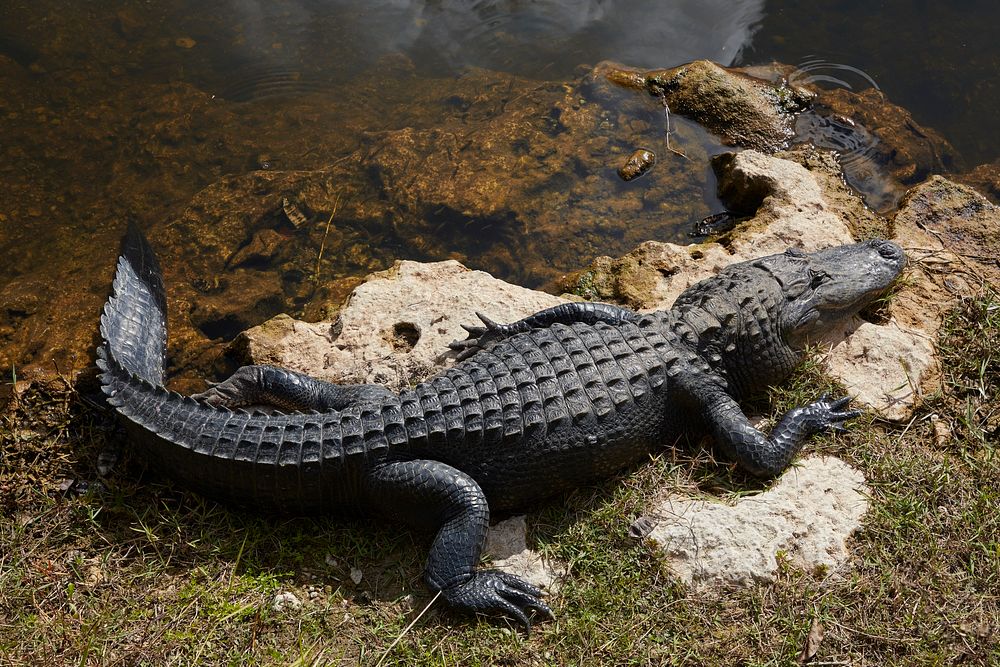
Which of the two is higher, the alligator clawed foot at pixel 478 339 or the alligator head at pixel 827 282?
the alligator head at pixel 827 282

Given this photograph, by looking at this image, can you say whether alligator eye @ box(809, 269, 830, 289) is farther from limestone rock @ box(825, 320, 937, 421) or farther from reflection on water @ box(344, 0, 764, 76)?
reflection on water @ box(344, 0, 764, 76)

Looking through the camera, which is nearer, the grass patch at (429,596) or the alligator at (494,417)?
the grass patch at (429,596)

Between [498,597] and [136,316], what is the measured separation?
110 inches

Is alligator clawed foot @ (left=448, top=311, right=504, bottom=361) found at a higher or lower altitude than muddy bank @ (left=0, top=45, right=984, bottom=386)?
higher

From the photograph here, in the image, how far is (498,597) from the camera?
12.6ft

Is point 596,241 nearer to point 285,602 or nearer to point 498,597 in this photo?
point 498,597

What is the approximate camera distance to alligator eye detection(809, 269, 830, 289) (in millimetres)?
4762

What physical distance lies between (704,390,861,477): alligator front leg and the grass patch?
0.43 feet

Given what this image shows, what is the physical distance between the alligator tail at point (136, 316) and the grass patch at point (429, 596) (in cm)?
42

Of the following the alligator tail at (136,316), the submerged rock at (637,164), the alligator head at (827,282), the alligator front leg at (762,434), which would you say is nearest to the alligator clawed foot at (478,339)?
the alligator front leg at (762,434)

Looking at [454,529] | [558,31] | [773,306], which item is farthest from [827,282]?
[558,31]

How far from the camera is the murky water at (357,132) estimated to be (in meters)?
6.43

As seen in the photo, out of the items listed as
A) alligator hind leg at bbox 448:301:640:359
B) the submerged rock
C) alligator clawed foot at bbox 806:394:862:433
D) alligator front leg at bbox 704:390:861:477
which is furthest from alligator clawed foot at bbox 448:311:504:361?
the submerged rock

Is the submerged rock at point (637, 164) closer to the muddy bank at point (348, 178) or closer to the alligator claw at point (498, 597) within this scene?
the muddy bank at point (348, 178)
